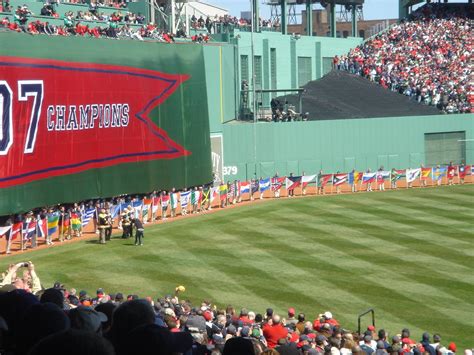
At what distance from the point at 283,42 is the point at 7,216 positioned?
3695cm

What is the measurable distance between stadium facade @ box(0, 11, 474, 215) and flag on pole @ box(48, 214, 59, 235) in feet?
2.65

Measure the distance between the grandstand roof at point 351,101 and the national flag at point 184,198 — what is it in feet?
63.3

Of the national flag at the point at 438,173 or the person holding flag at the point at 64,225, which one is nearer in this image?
the person holding flag at the point at 64,225

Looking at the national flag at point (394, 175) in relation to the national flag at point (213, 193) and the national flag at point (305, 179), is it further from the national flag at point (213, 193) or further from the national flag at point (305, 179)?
the national flag at point (213, 193)

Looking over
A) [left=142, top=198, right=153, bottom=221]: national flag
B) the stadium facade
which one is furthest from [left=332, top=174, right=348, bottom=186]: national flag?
[left=142, top=198, right=153, bottom=221]: national flag

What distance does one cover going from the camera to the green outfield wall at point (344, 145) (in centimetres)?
5578

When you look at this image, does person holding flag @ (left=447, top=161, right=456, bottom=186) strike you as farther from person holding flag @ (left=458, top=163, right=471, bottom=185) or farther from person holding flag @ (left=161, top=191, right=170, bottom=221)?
person holding flag @ (left=161, top=191, right=170, bottom=221)

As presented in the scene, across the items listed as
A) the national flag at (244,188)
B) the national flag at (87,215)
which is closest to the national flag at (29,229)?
the national flag at (87,215)

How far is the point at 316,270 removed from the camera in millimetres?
29625

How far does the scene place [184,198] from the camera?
4388 cm

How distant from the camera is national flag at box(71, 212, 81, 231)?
1443 inches

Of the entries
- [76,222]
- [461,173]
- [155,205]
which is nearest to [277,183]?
[155,205]

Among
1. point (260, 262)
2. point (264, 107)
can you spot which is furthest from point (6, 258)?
point (264, 107)

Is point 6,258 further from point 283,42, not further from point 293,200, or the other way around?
point 283,42
